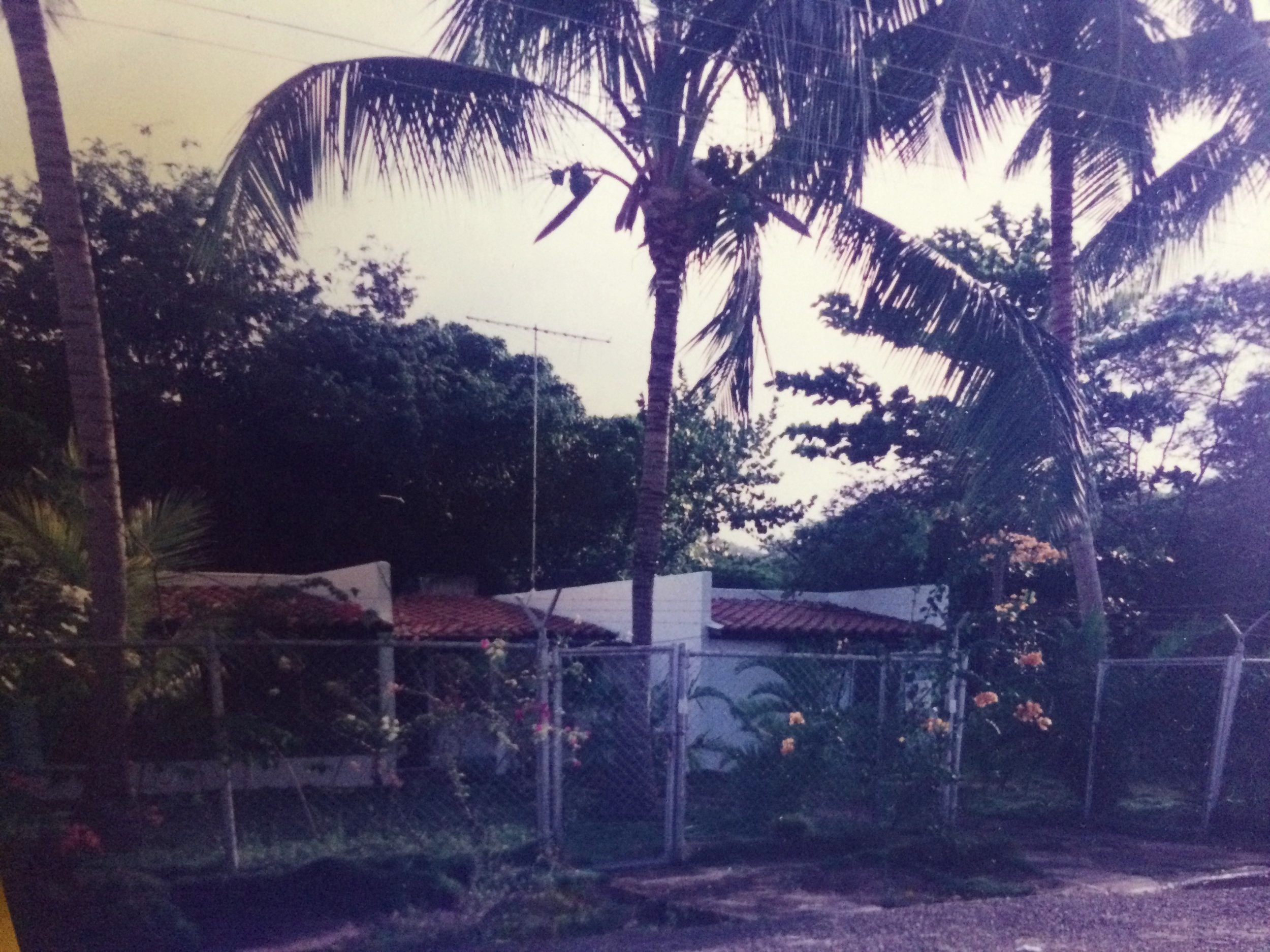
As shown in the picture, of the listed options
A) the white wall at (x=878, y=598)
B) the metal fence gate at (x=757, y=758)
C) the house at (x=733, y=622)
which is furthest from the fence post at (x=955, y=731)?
the white wall at (x=878, y=598)

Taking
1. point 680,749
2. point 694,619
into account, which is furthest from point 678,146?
point 694,619

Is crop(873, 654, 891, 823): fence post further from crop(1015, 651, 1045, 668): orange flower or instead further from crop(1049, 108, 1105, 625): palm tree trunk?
crop(1049, 108, 1105, 625): palm tree trunk

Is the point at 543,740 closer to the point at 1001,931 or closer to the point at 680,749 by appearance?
the point at 680,749

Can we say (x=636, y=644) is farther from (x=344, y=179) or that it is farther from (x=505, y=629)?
(x=505, y=629)

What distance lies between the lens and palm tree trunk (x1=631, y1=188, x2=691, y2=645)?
9.11m

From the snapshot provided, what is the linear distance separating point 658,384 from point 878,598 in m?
8.52

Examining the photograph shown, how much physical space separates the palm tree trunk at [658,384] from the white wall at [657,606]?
4.44 meters

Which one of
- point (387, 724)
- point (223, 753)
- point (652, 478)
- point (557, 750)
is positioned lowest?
point (557, 750)

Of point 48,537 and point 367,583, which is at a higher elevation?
point 48,537

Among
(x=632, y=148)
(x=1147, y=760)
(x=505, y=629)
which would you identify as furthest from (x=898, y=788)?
(x=505, y=629)

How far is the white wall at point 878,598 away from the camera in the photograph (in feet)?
50.6

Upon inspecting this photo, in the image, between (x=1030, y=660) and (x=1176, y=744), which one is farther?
(x=1176, y=744)

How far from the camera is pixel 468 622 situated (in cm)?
1429

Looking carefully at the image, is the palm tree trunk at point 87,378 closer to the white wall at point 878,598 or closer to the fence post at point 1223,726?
the fence post at point 1223,726
